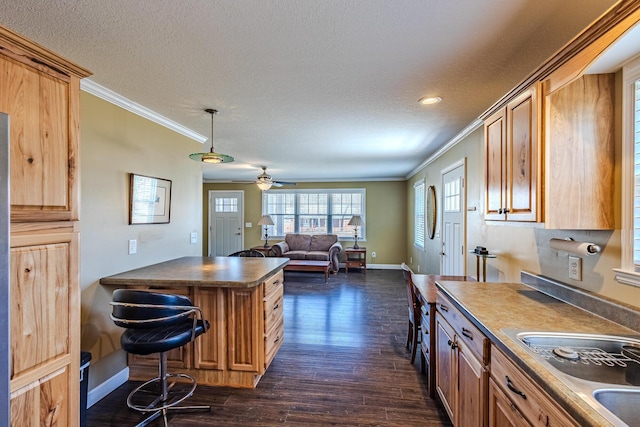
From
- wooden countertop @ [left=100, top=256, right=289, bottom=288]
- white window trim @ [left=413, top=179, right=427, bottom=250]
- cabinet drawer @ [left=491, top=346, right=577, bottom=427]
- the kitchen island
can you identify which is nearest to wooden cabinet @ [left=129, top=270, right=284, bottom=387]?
the kitchen island

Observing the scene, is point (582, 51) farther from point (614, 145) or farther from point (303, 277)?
point (303, 277)

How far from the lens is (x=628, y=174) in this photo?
132cm

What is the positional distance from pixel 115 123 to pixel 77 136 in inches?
50.6

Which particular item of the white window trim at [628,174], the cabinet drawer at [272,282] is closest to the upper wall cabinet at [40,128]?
the cabinet drawer at [272,282]

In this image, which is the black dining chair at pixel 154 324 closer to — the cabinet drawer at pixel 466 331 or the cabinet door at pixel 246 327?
the cabinet door at pixel 246 327

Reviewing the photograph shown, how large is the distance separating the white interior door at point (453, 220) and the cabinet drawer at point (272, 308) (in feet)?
A: 7.00

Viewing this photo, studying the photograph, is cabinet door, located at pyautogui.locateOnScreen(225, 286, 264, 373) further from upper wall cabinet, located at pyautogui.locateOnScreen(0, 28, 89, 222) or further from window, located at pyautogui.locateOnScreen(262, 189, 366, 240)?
window, located at pyautogui.locateOnScreen(262, 189, 366, 240)

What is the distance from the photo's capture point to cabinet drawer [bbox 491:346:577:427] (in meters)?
0.88

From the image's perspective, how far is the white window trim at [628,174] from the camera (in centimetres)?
131

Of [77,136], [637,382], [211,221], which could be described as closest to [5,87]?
[77,136]

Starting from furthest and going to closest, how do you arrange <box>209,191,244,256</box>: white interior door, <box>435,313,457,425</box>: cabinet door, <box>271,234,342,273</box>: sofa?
<box>209,191,244,256</box>: white interior door < <box>271,234,342,273</box>: sofa < <box>435,313,457,425</box>: cabinet door

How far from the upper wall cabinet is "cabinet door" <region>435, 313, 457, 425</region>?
2.13m

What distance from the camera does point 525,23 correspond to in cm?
146

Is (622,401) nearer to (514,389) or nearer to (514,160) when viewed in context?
(514,389)
